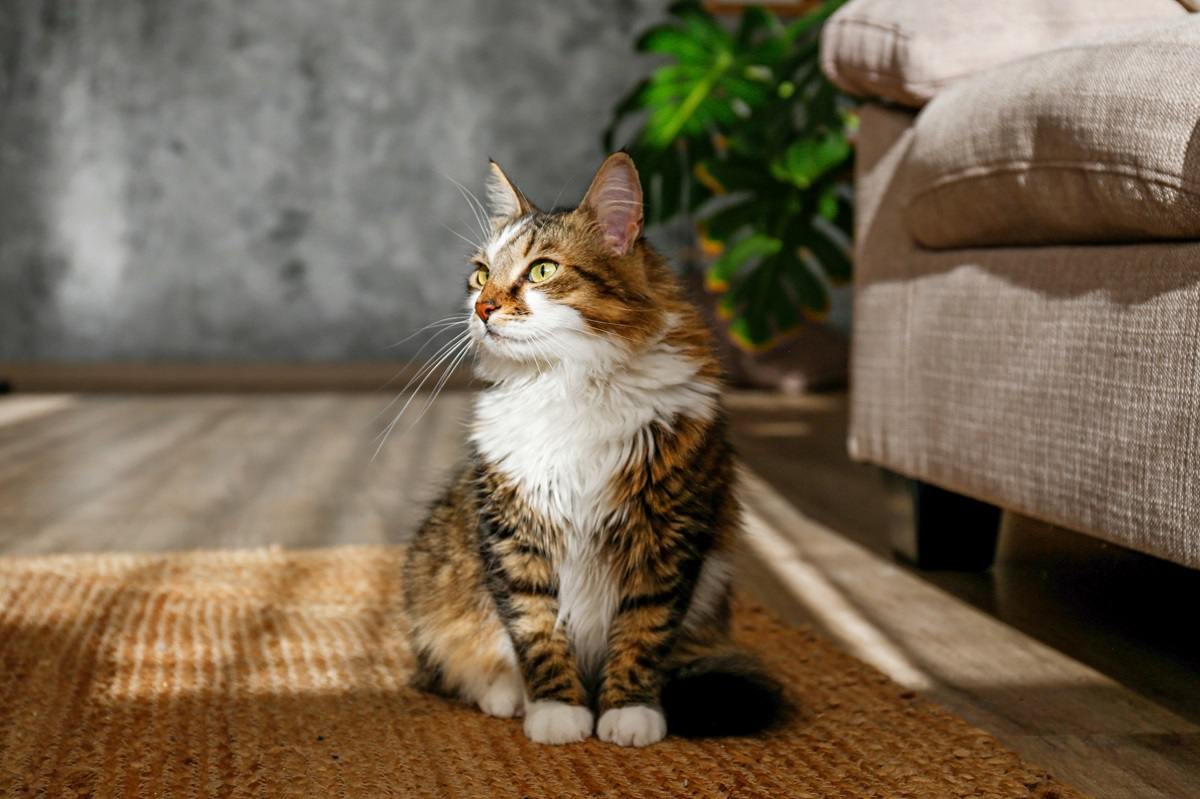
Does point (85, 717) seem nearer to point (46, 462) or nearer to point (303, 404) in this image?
point (46, 462)

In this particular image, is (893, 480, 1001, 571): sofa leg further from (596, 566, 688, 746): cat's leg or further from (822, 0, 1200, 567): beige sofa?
(596, 566, 688, 746): cat's leg

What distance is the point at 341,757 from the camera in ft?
3.12

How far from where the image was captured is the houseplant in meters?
2.17

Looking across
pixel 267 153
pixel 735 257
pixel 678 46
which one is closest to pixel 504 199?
pixel 735 257

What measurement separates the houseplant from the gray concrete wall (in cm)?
191

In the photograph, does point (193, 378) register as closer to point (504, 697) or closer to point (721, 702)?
point (504, 697)

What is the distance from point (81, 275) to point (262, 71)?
1.06m

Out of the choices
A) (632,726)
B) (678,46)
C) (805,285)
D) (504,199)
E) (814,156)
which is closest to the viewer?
(632,726)

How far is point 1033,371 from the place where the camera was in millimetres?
1224

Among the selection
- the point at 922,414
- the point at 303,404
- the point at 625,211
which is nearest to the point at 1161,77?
the point at 625,211

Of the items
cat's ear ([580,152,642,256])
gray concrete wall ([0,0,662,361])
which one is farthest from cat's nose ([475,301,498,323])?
gray concrete wall ([0,0,662,361])

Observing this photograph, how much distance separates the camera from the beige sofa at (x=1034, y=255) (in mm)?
997

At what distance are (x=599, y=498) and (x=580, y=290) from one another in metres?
0.18

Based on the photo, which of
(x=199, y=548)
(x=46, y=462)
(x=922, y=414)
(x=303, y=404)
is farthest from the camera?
(x=303, y=404)
